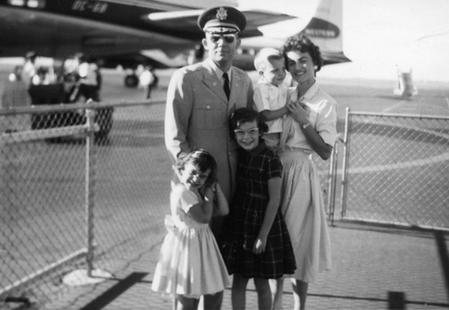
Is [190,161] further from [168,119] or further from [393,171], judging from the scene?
[393,171]

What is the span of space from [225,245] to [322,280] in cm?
140

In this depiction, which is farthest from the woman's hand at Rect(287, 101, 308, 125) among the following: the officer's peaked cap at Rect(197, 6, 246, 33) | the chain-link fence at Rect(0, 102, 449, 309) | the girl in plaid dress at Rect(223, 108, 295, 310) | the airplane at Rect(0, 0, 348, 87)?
the airplane at Rect(0, 0, 348, 87)

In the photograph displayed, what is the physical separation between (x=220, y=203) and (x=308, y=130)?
2.00 ft

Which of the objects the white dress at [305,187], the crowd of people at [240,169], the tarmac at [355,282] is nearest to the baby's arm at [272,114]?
the crowd of people at [240,169]

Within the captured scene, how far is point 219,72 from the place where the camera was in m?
2.59

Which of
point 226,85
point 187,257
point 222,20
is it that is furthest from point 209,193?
point 222,20

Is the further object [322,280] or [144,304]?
[322,280]

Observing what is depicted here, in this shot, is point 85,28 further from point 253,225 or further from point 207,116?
point 253,225

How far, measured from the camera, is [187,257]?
8.00 ft

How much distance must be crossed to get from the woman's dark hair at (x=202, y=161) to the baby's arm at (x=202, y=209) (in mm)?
79

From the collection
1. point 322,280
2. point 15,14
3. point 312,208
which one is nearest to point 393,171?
point 322,280

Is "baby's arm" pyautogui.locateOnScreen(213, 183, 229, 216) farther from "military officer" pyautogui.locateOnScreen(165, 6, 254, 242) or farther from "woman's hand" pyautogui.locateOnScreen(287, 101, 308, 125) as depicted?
"woman's hand" pyautogui.locateOnScreen(287, 101, 308, 125)

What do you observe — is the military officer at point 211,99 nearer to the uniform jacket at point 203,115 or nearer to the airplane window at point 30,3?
the uniform jacket at point 203,115

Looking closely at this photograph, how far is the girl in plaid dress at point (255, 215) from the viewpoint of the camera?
255cm
